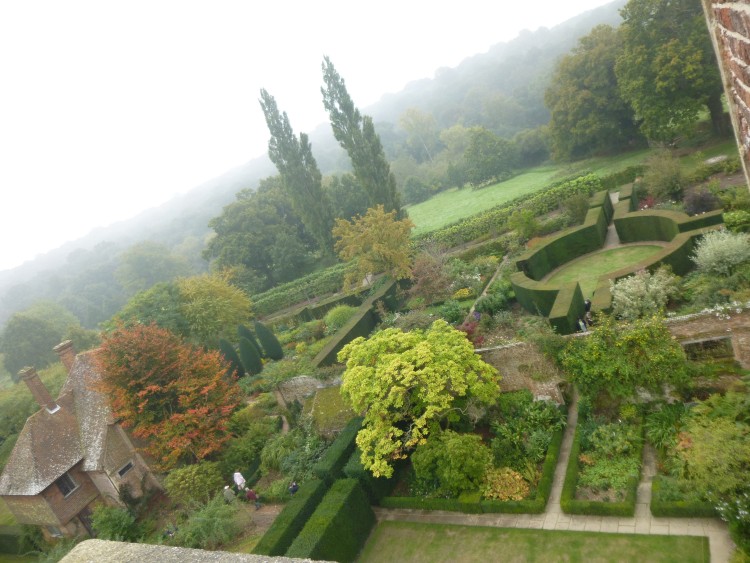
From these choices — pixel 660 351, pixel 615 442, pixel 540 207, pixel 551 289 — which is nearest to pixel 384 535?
pixel 615 442

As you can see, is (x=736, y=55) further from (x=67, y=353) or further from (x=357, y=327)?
(x=67, y=353)

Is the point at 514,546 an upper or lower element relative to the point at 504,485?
lower

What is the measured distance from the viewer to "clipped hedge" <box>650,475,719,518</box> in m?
9.24

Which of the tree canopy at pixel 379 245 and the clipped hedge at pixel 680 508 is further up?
the tree canopy at pixel 379 245

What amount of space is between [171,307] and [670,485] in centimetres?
2629

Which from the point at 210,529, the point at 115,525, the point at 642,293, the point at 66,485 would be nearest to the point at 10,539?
the point at 66,485

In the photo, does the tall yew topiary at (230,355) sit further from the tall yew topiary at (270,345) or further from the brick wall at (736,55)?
the brick wall at (736,55)

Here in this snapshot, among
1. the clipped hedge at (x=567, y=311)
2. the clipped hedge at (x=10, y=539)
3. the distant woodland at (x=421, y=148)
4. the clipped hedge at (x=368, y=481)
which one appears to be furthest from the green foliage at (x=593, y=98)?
the clipped hedge at (x=10, y=539)

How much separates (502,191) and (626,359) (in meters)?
39.5

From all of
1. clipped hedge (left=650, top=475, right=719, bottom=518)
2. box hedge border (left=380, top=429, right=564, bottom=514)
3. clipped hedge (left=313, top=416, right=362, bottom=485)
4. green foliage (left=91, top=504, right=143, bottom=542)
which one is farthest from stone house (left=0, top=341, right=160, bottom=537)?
clipped hedge (left=650, top=475, right=719, bottom=518)

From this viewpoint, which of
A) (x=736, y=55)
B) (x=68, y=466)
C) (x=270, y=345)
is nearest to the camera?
(x=736, y=55)

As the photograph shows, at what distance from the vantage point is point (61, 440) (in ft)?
63.0

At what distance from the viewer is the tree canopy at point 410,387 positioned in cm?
1240

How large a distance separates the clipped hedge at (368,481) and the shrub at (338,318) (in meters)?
12.7
